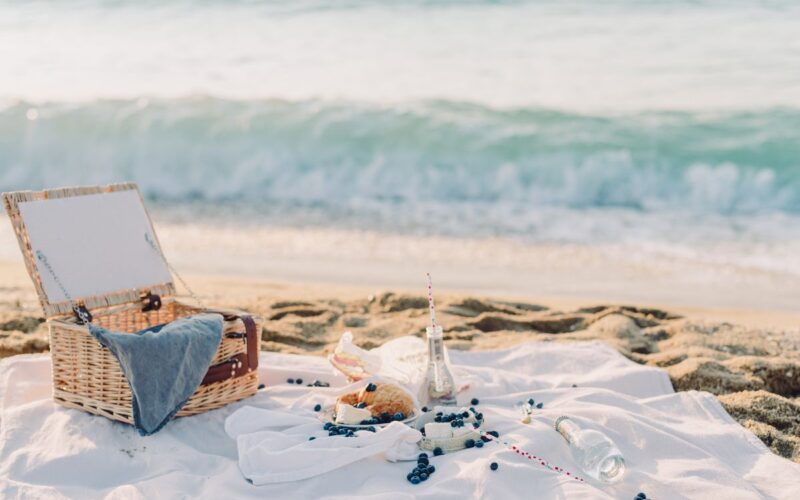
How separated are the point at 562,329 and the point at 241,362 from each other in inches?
77.5

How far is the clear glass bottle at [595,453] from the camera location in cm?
265

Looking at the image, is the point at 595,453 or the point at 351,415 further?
the point at 351,415

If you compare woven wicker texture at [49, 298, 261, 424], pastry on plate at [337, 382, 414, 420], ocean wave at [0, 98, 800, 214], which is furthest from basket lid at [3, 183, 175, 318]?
ocean wave at [0, 98, 800, 214]

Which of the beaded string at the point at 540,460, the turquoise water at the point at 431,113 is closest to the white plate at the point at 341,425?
→ the beaded string at the point at 540,460

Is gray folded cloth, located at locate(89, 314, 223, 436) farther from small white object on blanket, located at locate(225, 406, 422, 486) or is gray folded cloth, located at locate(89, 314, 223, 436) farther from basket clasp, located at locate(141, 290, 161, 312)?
basket clasp, located at locate(141, 290, 161, 312)

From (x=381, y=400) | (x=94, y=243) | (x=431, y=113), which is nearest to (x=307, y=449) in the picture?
(x=381, y=400)

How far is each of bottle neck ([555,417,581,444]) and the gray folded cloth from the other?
3.96 ft

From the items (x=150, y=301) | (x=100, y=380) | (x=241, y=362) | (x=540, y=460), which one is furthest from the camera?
(x=150, y=301)

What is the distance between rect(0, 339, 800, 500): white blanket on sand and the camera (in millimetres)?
2633

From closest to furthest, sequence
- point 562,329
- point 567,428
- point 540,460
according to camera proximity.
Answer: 1. point 540,460
2. point 567,428
3. point 562,329

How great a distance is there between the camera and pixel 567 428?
287 centimetres

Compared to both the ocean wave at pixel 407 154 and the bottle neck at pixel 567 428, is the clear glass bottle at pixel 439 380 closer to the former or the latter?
the bottle neck at pixel 567 428

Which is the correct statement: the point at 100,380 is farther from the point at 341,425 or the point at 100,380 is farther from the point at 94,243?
the point at 341,425

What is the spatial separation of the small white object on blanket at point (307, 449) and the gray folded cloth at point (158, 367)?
28cm
